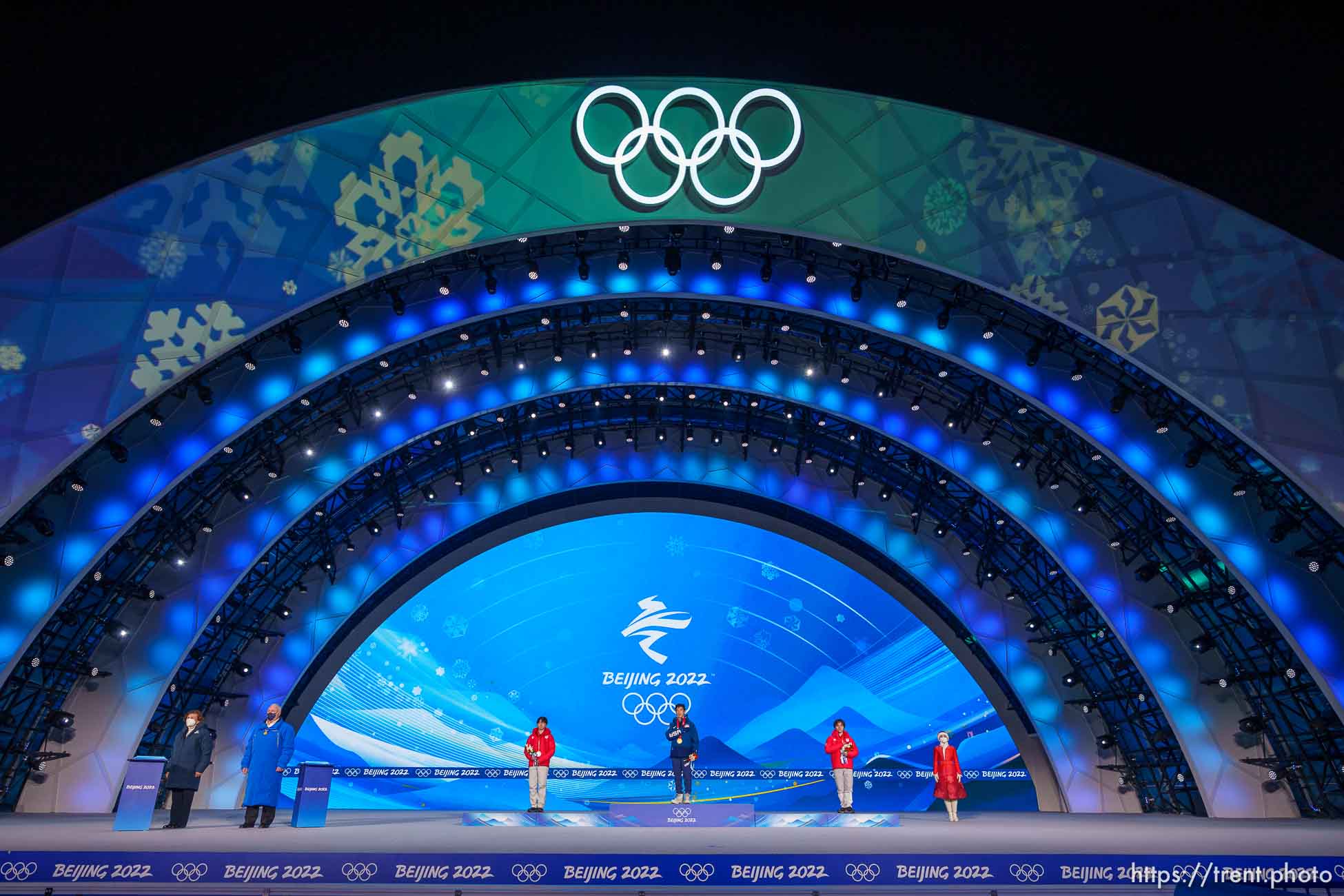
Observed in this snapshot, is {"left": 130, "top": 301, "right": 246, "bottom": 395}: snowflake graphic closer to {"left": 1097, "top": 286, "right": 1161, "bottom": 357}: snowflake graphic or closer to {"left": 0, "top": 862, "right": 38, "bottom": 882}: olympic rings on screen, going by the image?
{"left": 0, "top": 862, "right": 38, "bottom": 882}: olympic rings on screen

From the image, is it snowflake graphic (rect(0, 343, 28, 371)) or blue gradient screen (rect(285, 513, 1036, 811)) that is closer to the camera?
snowflake graphic (rect(0, 343, 28, 371))

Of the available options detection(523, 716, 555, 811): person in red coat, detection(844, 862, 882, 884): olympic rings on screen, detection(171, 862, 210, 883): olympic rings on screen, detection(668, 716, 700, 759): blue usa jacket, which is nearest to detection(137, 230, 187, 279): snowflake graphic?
detection(171, 862, 210, 883): olympic rings on screen

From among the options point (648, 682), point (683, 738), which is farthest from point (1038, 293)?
point (648, 682)

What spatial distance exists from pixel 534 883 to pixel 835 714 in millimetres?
21877

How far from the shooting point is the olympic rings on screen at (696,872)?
9.98m

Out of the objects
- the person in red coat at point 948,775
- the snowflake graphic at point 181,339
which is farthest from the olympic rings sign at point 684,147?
the person in red coat at point 948,775

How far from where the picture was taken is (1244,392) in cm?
1692

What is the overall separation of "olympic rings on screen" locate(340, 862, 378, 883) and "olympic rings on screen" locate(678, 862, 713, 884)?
3.37m

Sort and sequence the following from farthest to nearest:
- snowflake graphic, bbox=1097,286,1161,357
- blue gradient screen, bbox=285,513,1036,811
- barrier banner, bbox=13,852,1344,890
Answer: blue gradient screen, bbox=285,513,1036,811 → snowflake graphic, bbox=1097,286,1161,357 → barrier banner, bbox=13,852,1344,890

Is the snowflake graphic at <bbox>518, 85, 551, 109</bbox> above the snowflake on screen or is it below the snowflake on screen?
above

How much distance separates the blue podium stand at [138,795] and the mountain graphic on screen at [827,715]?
1887 centimetres

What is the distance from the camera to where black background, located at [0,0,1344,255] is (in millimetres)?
14555

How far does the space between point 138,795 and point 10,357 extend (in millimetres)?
8085

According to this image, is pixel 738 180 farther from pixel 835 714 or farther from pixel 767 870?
pixel 835 714
